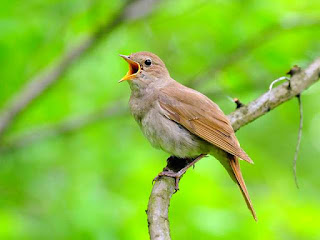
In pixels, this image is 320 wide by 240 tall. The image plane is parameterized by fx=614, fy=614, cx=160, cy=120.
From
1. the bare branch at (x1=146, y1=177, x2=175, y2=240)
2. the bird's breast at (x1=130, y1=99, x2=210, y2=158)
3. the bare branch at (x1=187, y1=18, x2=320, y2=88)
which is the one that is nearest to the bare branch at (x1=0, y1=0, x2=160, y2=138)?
the bare branch at (x1=187, y1=18, x2=320, y2=88)

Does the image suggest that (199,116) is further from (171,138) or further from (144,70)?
(144,70)

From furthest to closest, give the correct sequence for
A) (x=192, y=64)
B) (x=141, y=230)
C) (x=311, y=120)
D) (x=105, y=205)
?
(x=311, y=120) < (x=192, y=64) < (x=105, y=205) < (x=141, y=230)

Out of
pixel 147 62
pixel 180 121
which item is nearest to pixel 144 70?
pixel 147 62

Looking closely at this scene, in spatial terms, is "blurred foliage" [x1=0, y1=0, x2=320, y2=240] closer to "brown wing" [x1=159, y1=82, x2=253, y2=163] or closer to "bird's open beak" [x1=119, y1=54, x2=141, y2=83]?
"brown wing" [x1=159, y1=82, x2=253, y2=163]

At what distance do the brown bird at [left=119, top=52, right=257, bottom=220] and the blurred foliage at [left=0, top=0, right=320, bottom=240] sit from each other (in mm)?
345

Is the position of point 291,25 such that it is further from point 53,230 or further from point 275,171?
point 53,230

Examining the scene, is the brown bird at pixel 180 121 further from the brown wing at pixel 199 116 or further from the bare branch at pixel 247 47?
the bare branch at pixel 247 47

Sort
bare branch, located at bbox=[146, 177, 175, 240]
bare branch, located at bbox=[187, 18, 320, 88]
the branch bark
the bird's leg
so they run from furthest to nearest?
bare branch, located at bbox=[187, 18, 320, 88]
the bird's leg
the branch bark
bare branch, located at bbox=[146, 177, 175, 240]

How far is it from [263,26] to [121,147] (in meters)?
2.30

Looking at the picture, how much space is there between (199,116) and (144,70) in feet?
2.60

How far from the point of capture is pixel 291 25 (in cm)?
668

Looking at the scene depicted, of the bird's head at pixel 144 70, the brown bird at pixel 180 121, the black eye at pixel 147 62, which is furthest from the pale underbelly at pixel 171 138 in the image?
the black eye at pixel 147 62

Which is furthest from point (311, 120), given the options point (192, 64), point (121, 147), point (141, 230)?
point (141, 230)

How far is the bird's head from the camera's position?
5887 millimetres
